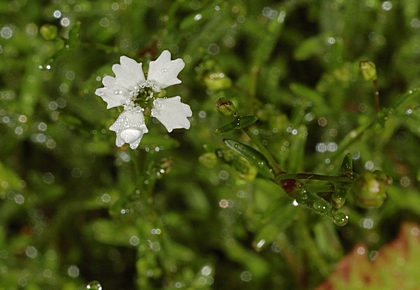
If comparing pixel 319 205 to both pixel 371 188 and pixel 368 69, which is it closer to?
pixel 371 188

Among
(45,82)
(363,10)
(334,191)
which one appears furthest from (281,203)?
(45,82)

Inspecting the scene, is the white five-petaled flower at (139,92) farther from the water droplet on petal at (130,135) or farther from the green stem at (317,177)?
the green stem at (317,177)

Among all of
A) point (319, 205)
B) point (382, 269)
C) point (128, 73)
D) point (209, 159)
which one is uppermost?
point (128, 73)

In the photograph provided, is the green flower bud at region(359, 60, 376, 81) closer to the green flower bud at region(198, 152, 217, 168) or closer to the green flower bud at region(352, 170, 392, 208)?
the green flower bud at region(352, 170, 392, 208)

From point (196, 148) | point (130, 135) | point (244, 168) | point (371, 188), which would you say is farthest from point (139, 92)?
point (196, 148)

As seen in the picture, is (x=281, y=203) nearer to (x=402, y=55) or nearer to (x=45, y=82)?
(x=402, y=55)

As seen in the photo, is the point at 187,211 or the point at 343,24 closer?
the point at 343,24
